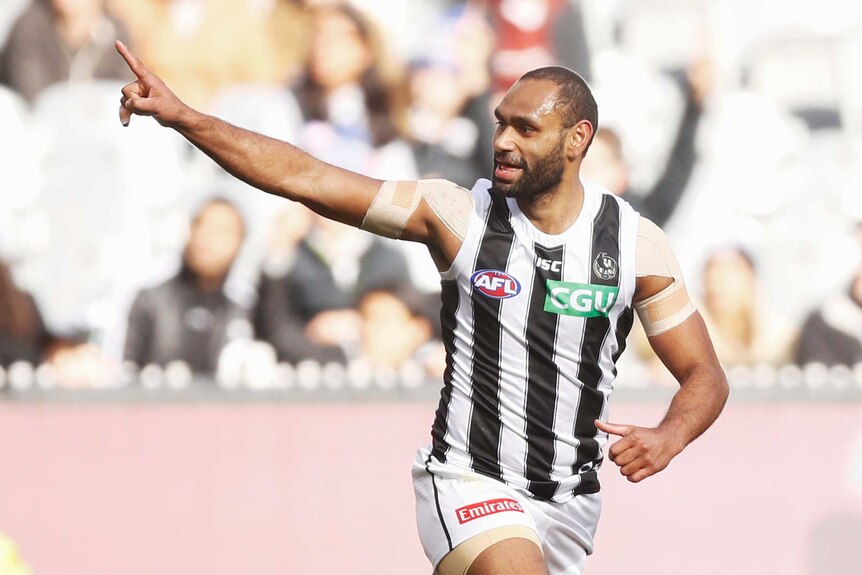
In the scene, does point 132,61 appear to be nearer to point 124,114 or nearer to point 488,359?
point 124,114

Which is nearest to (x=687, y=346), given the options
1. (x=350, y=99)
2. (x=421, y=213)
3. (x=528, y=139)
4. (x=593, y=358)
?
(x=593, y=358)

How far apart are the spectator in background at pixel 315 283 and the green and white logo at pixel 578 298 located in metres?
3.32

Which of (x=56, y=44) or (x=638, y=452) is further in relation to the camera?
(x=56, y=44)

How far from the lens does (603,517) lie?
7.59 m

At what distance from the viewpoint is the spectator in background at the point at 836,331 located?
7922mm

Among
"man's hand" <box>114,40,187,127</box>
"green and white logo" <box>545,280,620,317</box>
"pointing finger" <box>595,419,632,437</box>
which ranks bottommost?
"pointing finger" <box>595,419,632,437</box>

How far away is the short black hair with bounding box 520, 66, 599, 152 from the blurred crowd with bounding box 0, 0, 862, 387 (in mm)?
3230

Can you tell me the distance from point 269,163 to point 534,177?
842 mm

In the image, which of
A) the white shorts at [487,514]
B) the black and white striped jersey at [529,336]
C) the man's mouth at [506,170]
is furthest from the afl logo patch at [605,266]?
the white shorts at [487,514]

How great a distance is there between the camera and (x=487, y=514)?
4477mm

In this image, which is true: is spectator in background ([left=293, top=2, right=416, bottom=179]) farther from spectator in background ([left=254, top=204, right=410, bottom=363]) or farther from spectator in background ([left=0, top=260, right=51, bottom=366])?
spectator in background ([left=0, top=260, right=51, bottom=366])

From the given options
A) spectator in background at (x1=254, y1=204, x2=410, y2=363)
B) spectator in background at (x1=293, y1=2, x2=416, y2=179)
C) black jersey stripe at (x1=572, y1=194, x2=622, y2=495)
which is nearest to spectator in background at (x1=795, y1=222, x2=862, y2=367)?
spectator in background at (x1=254, y1=204, x2=410, y2=363)

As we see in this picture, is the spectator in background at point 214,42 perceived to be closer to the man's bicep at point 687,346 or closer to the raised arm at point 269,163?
the raised arm at point 269,163

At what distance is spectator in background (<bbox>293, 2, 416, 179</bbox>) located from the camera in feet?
26.2
